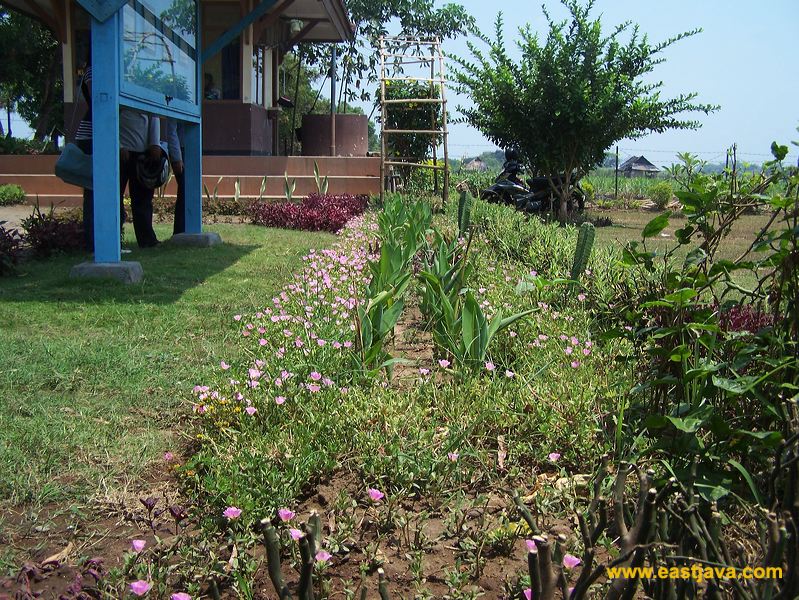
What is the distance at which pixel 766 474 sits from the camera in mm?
2010

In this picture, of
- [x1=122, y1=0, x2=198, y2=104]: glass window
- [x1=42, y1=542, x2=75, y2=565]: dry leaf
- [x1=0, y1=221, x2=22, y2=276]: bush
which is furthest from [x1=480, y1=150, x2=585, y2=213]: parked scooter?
[x1=42, y1=542, x2=75, y2=565]: dry leaf

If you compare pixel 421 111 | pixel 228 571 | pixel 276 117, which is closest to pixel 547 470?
pixel 228 571

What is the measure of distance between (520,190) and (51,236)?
9.61 m

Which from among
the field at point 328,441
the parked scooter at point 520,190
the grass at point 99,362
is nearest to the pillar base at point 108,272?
the grass at point 99,362

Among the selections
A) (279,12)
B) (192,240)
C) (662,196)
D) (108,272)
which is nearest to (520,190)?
(279,12)

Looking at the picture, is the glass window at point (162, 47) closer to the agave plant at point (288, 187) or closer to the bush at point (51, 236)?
the bush at point (51, 236)

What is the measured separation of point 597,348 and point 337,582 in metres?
2.08

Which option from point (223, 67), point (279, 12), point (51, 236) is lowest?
point (51, 236)

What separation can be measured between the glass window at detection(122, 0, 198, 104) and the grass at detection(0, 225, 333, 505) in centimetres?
164

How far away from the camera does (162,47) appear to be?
710cm

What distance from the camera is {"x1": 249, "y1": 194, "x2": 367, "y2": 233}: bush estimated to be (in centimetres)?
1040

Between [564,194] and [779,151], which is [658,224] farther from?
[564,194]

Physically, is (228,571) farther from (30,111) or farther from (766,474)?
(30,111)

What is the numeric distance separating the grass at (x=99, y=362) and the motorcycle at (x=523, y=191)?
337 inches
